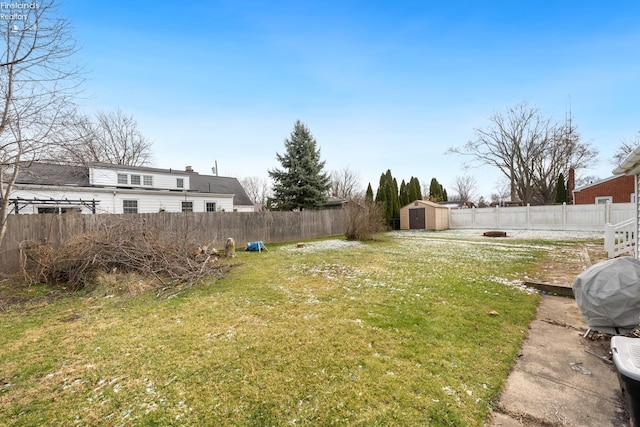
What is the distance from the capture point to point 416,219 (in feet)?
66.4

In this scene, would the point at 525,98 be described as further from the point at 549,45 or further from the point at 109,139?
the point at 109,139

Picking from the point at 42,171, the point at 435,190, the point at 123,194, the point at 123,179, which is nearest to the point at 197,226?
the point at 42,171

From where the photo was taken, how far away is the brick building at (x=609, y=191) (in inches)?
680

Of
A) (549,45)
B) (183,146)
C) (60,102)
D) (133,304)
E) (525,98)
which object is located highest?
(525,98)

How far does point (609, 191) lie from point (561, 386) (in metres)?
23.8

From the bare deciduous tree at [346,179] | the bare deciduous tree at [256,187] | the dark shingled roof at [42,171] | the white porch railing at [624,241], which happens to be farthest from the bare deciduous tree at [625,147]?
the bare deciduous tree at [256,187]


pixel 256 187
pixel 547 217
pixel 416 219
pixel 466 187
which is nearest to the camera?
pixel 547 217

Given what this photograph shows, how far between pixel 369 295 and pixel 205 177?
2074 cm

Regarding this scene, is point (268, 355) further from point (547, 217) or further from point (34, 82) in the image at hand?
point (547, 217)

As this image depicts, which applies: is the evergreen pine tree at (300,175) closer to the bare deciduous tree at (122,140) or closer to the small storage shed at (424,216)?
the small storage shed at (424,216)

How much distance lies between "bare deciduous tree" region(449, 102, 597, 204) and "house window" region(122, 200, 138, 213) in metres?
28.4

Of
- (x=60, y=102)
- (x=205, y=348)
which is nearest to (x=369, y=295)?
(x=205, y=348)

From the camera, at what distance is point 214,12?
803 centimetres

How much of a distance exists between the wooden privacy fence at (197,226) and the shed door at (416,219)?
21.5 ft
